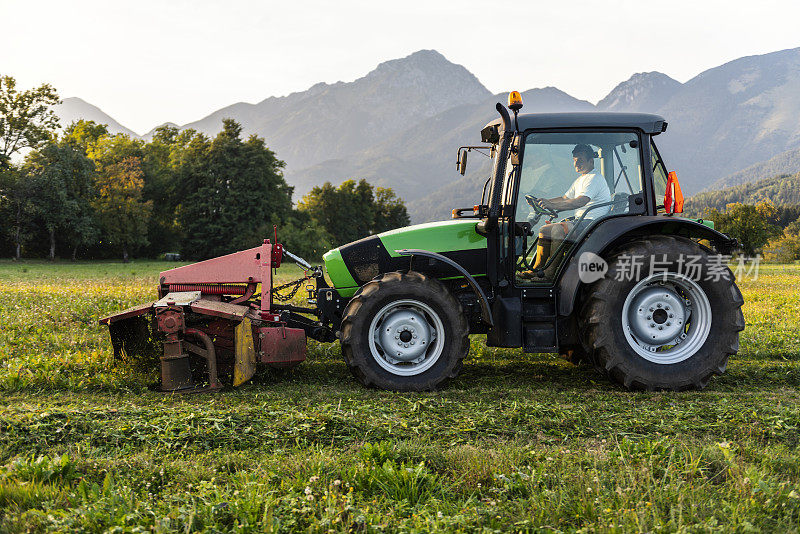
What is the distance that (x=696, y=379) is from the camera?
596cm

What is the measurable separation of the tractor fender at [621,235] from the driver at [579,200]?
209mm

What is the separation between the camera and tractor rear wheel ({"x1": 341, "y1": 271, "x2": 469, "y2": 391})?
591 cm

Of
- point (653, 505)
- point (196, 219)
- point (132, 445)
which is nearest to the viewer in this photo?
point (653, 505)

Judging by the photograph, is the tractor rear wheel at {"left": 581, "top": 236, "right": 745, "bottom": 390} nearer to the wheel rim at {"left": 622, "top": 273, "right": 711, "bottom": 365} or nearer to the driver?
the wheel rim at {"left": 622, "top": 273, "right": 711, "bottom": 365}

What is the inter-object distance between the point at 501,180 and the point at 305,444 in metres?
3.51

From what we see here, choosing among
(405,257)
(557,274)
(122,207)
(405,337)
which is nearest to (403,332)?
(405,337)

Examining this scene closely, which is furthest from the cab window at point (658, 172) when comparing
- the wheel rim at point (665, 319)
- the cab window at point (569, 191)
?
the wheel rim at point (665, 319)

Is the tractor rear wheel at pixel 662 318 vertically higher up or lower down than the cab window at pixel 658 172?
lower down

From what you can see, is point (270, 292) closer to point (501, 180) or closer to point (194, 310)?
point (194, 310)

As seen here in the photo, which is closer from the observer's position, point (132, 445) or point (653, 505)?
point (653, 505)

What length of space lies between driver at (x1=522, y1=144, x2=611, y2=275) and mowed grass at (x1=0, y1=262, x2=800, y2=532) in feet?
5.18

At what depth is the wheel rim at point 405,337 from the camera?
604cm

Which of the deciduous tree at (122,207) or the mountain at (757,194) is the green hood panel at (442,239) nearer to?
the deciduous tree at (122,207)

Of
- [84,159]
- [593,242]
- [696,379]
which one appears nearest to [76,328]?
[593,242]
